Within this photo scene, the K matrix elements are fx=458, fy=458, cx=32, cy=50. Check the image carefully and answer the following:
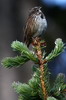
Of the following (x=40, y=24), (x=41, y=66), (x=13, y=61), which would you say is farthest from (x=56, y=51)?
(x=40, y=24)

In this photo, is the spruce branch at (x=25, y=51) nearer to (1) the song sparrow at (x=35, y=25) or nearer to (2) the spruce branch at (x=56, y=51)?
(2) the spruce branch at (x=56, y=51)

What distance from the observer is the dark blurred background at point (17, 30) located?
922 centimetres

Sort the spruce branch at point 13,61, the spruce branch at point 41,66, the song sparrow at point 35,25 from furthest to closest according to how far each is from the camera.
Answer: the song sparrow at point 35,25, the spruce branch at point 13,61, the spruce branch at point 41,66

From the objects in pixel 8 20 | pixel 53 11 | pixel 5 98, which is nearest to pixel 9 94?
pixel 5 98

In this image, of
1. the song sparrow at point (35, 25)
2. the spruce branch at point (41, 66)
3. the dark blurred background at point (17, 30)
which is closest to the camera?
the spruce branch at point (41, 66)

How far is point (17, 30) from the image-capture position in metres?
10.2

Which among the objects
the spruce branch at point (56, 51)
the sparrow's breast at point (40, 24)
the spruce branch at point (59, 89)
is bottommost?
the spruce branch at point (59, 89)

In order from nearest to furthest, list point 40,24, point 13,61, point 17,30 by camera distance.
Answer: point 13,61 → point 40,24 → point 17,30

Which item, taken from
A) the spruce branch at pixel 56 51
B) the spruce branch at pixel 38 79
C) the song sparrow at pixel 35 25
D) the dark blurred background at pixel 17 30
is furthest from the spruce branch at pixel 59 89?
the dark blurred background at pixel 17 30

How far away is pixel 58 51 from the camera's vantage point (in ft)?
7.39

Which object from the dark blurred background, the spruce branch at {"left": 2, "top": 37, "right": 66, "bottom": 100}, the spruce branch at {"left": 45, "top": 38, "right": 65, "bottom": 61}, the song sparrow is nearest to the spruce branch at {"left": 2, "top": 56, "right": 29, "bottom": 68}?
the spruce branch at {"left": 2, "top": 37, "right": 66, "bottom": 100}

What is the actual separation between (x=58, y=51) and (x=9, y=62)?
248 millimetres

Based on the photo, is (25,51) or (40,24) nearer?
(25,51)

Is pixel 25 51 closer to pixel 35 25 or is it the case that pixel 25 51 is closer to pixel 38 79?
pixel 38 79
